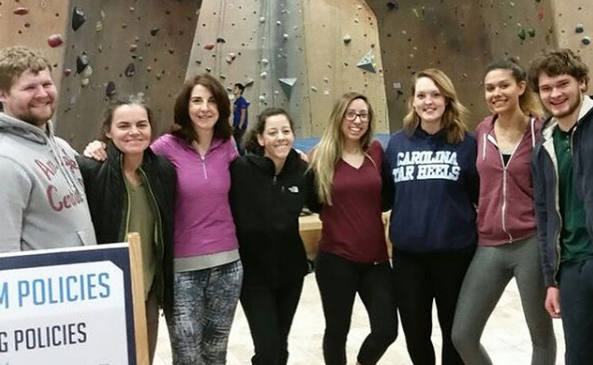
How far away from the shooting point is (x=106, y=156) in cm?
196

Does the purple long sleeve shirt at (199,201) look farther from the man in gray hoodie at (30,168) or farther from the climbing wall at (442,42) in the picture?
the climbing wall at (442,42)

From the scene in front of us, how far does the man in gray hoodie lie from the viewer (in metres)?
1.57

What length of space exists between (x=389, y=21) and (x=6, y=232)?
184 inches

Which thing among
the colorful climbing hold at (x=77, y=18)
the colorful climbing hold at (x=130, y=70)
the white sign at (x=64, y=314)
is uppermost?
the colorful climbing hold at (x=77, y=18)

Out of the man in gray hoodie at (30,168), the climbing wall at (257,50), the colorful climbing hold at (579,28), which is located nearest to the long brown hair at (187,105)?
the man in gray hoodie at (30,168)

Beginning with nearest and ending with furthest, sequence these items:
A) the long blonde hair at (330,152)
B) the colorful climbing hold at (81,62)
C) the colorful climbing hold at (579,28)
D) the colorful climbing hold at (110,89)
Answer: the long blonde hair at (330,152) → the colorful climbing hold at (81,62) → the colorful climbing hold at (110,89) → the colorful climbing hold at (579,28)

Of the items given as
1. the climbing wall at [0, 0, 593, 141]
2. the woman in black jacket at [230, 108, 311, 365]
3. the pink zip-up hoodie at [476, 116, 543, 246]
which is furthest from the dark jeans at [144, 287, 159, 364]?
the climbing wall at [0, 0, 593, 141]

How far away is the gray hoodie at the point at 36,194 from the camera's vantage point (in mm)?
1569

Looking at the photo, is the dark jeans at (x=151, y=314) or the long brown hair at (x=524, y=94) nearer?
the dark jeans at (x=151, y=314)

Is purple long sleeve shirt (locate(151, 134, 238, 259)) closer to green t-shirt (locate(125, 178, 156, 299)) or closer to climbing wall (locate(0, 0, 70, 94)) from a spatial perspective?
green t-shirt (locate(125, 178, 156, 299))

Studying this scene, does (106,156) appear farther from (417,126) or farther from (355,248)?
(417,126)

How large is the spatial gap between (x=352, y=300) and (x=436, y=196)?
0.51 metres

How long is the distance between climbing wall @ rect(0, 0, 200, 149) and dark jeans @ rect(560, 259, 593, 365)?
271cm

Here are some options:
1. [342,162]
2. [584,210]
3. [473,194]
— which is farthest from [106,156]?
[584,210]
